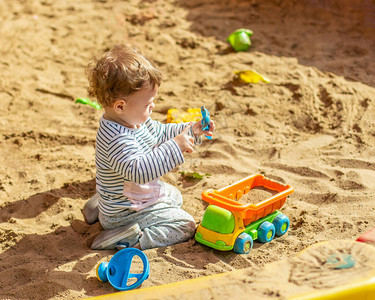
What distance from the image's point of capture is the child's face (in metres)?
2.59

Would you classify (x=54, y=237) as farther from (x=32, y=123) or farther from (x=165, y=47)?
(x=165, y=47)

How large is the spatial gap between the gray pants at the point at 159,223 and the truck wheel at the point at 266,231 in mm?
385

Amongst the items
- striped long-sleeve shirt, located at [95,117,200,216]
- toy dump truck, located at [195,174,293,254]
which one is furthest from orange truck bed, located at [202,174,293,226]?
striped long-sleeve shirt, located at [95,117,200,216]

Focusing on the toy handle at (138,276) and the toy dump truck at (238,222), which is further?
the toy dump truck at (238,222)

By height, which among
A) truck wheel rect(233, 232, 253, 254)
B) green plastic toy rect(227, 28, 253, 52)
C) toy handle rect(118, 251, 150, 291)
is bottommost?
toy handle rect(118, 251, 150, 291)

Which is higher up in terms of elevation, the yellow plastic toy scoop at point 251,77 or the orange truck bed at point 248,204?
the yellow plastic toy scoop at point 251,77

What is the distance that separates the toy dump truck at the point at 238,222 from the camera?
99.4 inches

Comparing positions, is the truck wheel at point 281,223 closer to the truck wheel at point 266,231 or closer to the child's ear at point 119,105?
the truck wheel at point 266,231

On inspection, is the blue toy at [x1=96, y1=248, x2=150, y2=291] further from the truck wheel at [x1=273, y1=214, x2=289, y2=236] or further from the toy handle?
the truck wheel at [x1=273, y1=214, x2=289, y2=236]

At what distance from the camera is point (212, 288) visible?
192 cm

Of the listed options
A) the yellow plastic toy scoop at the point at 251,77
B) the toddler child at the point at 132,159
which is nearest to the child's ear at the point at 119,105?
the toddler child at the point at 132,159

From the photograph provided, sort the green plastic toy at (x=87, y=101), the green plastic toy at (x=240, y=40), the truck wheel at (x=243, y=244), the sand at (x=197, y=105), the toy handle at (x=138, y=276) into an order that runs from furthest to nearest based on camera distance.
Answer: the green plastic toy at (x=240, y=40) < the green plastic toy at (x=87, y=101) < the sand at (x=197, y=105) < the truck wheel at (x=243, y=244) < the toy handle at (x=138, y=276)

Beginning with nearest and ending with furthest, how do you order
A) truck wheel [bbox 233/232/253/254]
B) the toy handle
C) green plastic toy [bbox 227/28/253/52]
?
1. the toy handle
2. truck wheel [bbox 233/232/253/254]
3. green plastic toy [bbox 227/28/253/52]

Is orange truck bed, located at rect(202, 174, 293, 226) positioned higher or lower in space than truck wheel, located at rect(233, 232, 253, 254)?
higher
